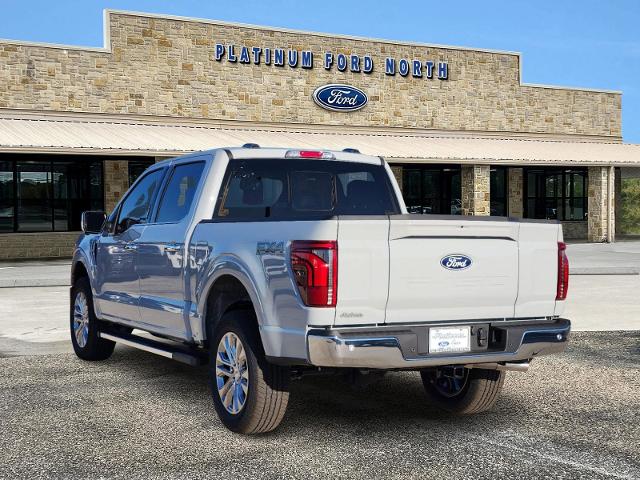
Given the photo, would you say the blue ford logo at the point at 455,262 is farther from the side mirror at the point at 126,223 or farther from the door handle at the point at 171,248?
the side mirror at the point at 126,223

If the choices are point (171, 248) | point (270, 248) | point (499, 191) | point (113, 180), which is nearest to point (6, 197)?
point (113, 180)

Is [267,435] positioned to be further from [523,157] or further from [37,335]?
[523,157]

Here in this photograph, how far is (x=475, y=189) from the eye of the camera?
30.1m

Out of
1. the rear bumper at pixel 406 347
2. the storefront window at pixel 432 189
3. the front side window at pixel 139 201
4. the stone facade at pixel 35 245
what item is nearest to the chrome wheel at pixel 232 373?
the rear bumper at pixel 406 347

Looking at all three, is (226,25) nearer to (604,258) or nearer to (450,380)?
(604,258)

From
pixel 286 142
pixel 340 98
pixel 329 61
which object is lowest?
pixel 286 142

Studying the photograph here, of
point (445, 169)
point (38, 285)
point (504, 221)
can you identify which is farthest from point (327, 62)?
point (504, 221)

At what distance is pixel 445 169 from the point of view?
34.8 metres

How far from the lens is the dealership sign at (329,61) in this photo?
96.7ft

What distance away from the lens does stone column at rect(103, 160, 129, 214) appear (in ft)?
91.7

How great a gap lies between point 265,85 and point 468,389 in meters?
24.4

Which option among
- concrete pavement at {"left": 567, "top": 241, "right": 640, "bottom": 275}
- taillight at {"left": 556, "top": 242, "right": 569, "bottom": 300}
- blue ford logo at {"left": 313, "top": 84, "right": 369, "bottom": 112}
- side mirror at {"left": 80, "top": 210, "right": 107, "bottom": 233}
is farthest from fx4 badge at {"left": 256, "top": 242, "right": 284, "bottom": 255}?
blue ford logo at {"left": 313, "top": 84, "right": 369, "bottom": 112}

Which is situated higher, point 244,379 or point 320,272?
point 320,272

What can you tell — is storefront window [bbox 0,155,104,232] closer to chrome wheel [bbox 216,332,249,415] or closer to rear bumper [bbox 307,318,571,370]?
chrome wheel [bbox 216,332,249,415]
